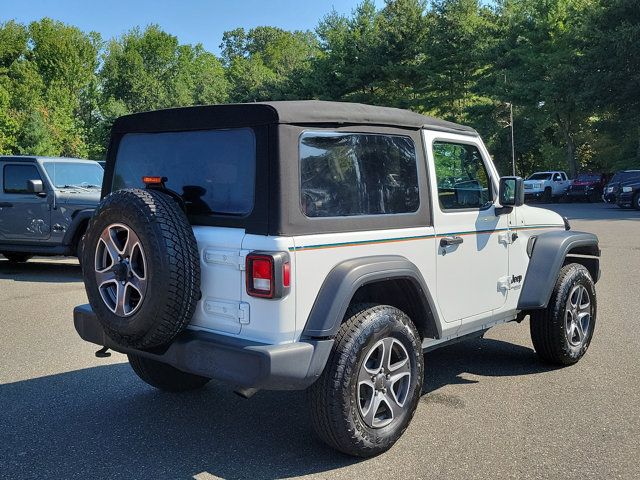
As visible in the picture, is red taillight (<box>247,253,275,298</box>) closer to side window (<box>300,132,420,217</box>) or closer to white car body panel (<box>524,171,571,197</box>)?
side window (<box>300,132,420,217</box>)

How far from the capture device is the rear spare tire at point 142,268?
334cm

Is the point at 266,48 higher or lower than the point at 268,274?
higher

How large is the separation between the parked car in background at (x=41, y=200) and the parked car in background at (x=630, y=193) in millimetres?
21227

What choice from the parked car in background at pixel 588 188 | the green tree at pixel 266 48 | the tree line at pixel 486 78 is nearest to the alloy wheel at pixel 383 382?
the tree line at pixel 486 78

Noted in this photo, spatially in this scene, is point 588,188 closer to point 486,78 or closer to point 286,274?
point 486,78

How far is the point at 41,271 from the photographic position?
11312 mm

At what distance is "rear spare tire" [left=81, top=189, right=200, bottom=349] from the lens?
3.34m

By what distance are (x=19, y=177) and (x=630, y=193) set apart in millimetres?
22365

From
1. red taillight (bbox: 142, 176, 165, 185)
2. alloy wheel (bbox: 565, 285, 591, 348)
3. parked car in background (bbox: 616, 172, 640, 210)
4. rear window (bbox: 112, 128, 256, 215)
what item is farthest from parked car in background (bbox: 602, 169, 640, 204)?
red taillight (bbox: 142, 176, 165, 185)

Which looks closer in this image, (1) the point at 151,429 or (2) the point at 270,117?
(2) the point at 270,117

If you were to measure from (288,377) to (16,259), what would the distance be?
1048 cm

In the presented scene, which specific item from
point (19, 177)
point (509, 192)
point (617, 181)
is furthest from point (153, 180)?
point (617, 181)

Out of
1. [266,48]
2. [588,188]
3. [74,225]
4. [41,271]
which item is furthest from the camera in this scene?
[266,48]

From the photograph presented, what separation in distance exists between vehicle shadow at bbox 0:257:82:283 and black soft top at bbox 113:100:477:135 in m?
6.86
